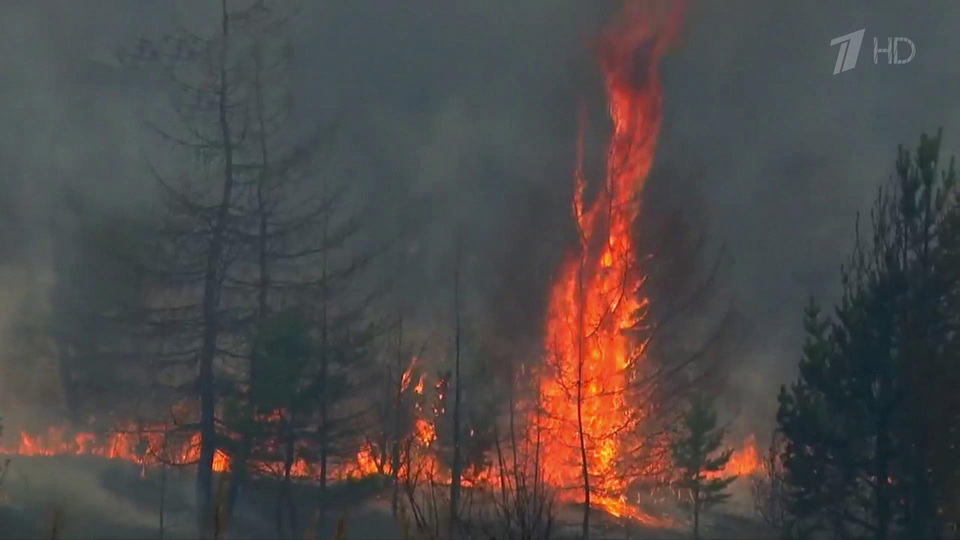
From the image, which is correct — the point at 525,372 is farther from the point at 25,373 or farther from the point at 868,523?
the point at 25,373

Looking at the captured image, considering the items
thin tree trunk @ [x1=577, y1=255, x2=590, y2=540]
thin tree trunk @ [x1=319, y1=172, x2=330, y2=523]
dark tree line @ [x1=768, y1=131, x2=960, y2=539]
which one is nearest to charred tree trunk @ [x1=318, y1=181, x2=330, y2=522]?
thin tree trunk @ [x1=319, y1=172, x2=330, y2=523]

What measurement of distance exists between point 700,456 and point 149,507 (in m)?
15.2

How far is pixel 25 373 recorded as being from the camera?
30.8 m

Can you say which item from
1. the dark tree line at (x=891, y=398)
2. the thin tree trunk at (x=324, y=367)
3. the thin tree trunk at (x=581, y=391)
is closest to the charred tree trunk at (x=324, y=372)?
the thin tree trunk at (x=324, y=367)

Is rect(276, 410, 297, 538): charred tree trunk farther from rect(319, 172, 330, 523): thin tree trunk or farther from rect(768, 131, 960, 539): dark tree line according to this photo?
rect(768, 131, 960, 539): dark tree line

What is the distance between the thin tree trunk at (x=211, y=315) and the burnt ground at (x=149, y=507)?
118cm

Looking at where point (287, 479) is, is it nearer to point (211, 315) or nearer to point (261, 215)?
point (211, 315)

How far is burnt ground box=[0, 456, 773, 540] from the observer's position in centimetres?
2347

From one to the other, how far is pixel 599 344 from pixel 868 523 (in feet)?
20.1

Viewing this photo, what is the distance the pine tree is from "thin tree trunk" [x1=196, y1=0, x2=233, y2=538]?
1239 centimetres

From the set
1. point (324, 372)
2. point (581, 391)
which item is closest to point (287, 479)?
point (324, 372)

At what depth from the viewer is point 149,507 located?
2836cm

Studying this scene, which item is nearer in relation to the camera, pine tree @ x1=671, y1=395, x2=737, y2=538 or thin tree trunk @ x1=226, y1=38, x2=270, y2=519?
thin tree trunk @ x1=226, y1=38, x2=270, y2=519

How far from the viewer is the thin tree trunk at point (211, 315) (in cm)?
2372
